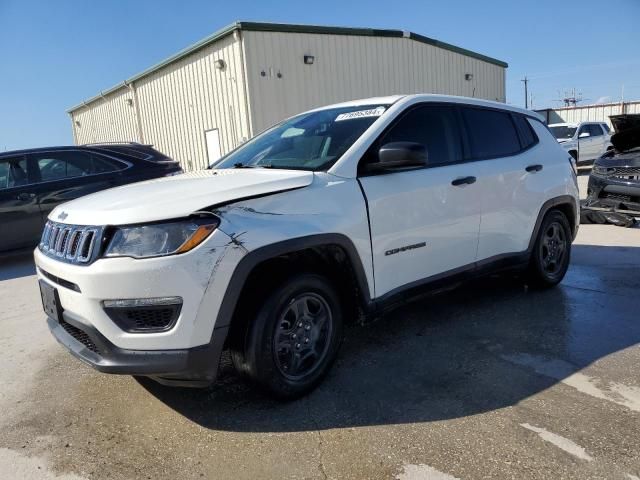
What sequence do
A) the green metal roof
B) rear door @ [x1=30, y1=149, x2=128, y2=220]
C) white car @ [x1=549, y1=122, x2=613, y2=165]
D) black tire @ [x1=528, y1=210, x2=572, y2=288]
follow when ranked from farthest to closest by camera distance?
white car @ [x1=549, y1=122, x2=613, y2=165]
the green metal roof
rear door @ [x1=30, y1=149, x2=128, y2=220]
black tire @ [x1=528, y1=210, x2=572, y2=288]

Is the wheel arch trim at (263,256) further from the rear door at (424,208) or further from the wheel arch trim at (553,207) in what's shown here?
the wheel arch trim at (553,207)

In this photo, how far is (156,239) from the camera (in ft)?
7.97

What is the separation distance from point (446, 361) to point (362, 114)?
1.81 m

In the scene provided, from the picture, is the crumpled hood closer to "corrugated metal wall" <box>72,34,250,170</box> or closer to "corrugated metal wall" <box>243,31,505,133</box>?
"corrugated metal wall" <box>243,31,505,133</box>

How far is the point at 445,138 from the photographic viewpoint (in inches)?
152

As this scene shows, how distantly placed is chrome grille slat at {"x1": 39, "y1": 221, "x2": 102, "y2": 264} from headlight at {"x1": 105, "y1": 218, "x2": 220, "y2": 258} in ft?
0.39

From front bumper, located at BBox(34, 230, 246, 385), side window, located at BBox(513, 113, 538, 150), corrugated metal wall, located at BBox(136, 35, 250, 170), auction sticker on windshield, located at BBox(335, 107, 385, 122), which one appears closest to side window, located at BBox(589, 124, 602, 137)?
corrugated metal wall, located at BBox(136, 35, 250, 170)

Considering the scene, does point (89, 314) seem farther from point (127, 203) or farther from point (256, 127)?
point (256, 127)

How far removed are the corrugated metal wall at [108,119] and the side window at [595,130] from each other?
17412 millimetres

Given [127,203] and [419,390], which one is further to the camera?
[419,390]

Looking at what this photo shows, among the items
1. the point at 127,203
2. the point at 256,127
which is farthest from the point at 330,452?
the point at 256,127

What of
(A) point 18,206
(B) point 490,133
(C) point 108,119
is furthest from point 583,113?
(A) point 18,206

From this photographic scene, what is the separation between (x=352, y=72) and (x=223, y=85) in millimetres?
3938

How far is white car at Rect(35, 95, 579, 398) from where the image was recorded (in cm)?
245
